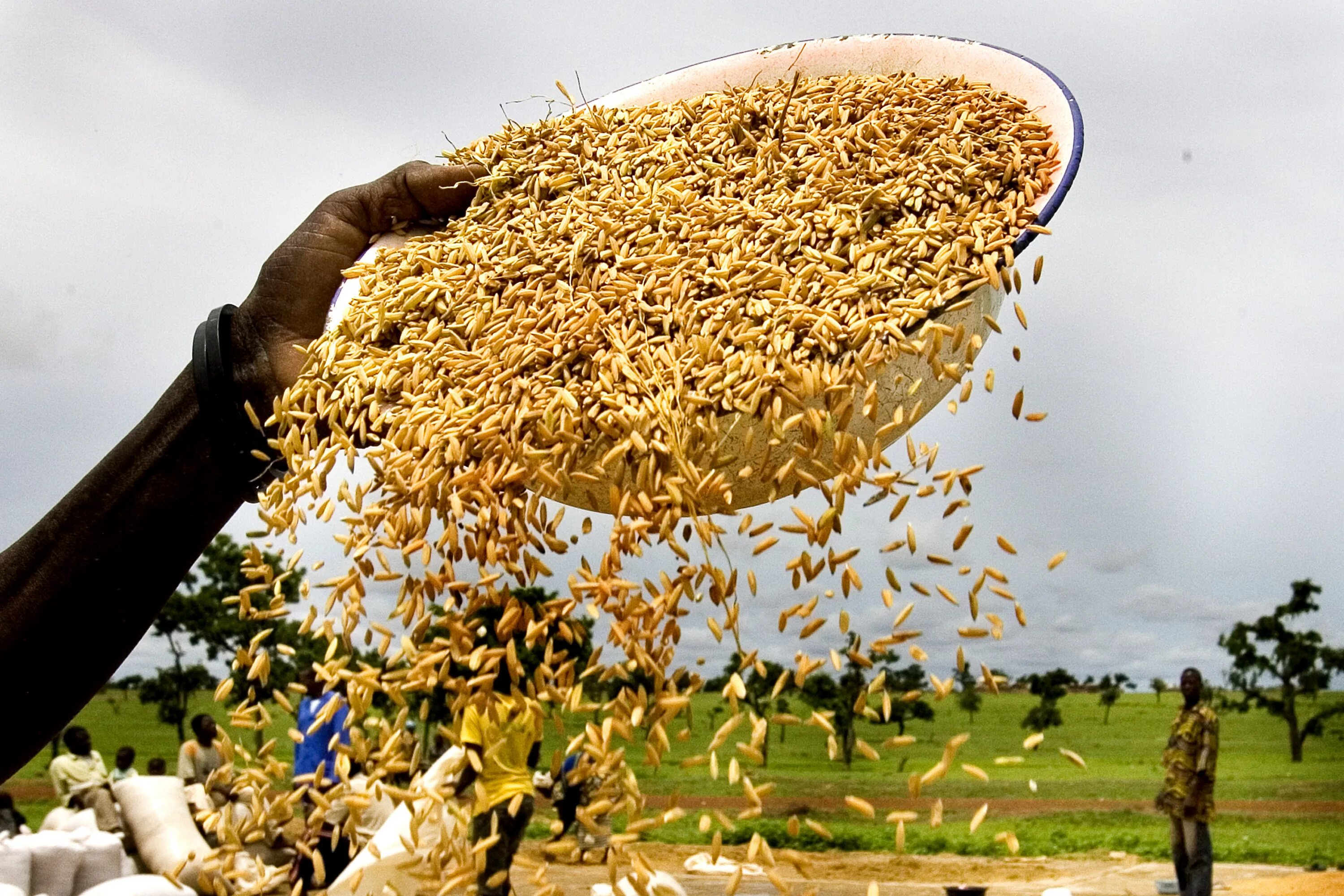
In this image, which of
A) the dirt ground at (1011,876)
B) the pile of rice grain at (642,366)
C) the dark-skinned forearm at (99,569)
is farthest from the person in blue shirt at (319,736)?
the dirt ground at (1011,876)

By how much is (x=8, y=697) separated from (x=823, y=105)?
1824 millimetres

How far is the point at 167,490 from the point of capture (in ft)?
6.39

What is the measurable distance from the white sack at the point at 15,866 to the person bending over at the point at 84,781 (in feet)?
5.60

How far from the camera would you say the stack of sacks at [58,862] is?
3.96m

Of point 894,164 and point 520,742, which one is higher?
point 894,164

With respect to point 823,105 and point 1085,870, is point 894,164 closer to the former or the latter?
point 823,105

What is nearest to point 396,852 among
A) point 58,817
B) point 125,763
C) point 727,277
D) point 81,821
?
point 727,277

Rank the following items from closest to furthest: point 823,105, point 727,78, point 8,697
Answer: point 8,697 → point 823,105 → point 727,78

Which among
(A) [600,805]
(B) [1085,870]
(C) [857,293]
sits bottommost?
(B) [1085,870]

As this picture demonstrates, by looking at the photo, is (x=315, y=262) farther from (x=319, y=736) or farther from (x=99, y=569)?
(x=319, y=736)

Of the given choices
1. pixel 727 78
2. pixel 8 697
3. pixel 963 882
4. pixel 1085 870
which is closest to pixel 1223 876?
pixel 1085 870

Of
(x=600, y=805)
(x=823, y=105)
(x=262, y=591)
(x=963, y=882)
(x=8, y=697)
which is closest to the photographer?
(x=600, y=805)

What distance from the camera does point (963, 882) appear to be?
8516 millimetres

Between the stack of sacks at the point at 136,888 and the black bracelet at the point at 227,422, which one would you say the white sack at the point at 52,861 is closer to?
the stack of sacks at the point at 136,888
